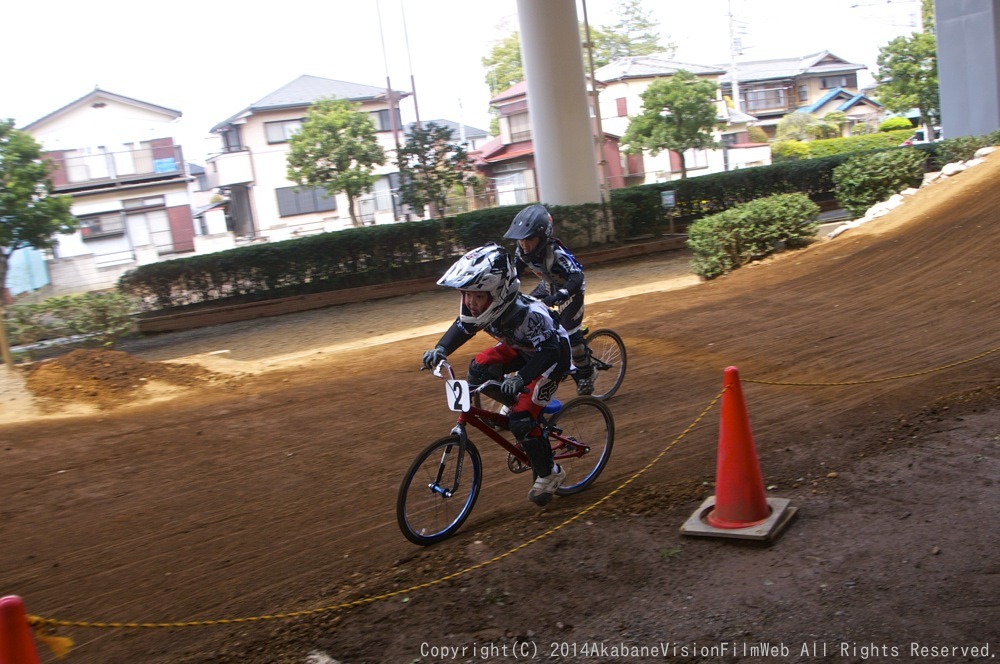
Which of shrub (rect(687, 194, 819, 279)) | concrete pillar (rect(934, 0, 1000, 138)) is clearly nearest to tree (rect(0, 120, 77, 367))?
shrub (rect(687, 194, 819, 279))

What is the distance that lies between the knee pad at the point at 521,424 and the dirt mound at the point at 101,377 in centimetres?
713

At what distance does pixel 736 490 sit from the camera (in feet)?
16.3

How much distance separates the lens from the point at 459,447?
17.7 ft

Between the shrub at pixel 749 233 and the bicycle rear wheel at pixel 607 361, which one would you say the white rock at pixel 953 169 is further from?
the bicycle rear wheel at pixel 607 361

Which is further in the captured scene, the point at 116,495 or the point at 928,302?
the point at 928,302

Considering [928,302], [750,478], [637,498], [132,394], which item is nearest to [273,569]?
[637,498]

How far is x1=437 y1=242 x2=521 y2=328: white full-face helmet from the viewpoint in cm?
525

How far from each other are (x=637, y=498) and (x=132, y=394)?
306 inches

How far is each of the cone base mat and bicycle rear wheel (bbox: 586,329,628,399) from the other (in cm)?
330

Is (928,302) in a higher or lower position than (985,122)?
lower

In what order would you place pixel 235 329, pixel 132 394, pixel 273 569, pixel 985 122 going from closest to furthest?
1. pixel 273 569
2. pixel 132 394
3. pixel 235 329
4. pixel 985 122

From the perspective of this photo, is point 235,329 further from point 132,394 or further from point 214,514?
point 214,514

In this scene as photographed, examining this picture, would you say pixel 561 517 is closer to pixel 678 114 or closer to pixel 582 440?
pixel 582 440

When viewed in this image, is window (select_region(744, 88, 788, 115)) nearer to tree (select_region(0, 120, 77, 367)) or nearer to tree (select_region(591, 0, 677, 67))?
tree (select_region(591, 0, 677, 67))
